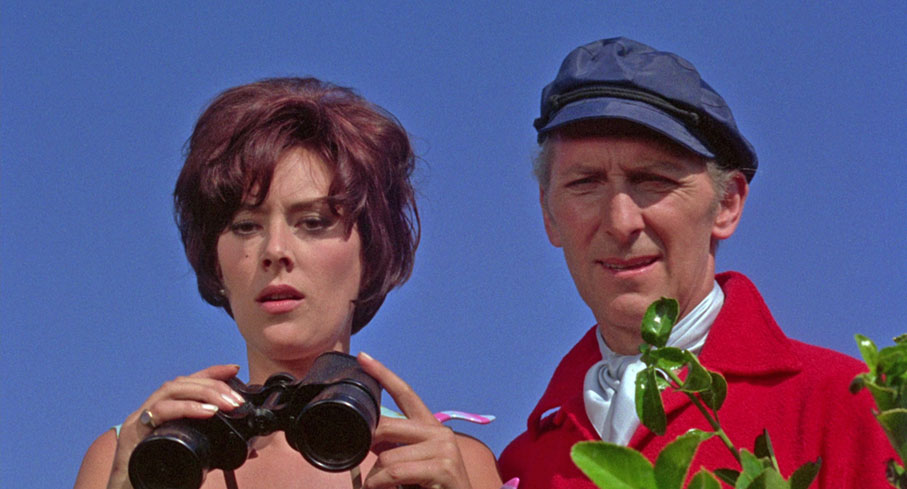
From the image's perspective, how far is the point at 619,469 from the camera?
1.82ft

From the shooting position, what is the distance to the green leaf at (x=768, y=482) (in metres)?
0.58

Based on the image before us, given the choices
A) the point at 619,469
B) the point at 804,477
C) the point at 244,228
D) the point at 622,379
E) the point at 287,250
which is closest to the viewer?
the point at 619,469

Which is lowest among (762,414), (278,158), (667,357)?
(667,357)

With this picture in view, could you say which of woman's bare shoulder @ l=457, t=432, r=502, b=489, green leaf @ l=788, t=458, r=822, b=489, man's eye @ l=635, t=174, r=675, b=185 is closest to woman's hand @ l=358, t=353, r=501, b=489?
woman's bare shoulder @ l=457, t=432, r=502, b=489

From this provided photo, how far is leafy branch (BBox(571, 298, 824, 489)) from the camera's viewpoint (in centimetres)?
55

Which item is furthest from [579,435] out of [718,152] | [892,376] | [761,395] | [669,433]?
[892,376]

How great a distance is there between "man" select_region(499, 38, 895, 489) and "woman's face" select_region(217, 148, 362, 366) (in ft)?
1.78

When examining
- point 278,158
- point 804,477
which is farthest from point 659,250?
point 804,477

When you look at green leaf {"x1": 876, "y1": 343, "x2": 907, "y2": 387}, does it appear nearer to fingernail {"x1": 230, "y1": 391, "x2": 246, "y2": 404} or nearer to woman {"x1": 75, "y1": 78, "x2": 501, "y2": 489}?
woman {"x1": 75, "y1": 78, "x2": 501, "y2": 489}

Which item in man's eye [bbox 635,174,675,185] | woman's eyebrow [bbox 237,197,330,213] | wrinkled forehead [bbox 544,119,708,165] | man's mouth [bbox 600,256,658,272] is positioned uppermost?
woman's eyebrow [bbox 237,197,330,213]

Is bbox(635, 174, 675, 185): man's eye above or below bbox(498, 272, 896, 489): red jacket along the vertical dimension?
above

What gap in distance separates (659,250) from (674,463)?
158cm

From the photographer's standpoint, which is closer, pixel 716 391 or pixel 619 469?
pixel 619 469

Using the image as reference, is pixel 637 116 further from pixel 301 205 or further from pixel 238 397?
pixel 238 397
